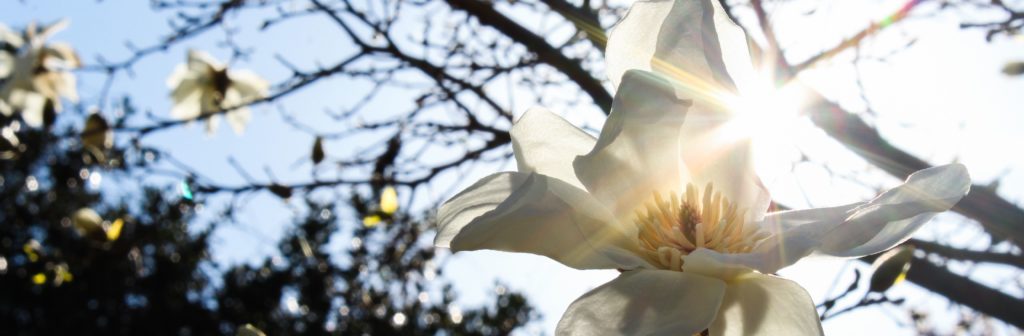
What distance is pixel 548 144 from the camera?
0.90m

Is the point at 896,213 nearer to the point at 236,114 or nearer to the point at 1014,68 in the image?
the point at 1014,68

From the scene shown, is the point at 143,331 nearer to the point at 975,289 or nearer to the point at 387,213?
the point at 387,213

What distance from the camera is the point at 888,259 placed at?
3.88 ft

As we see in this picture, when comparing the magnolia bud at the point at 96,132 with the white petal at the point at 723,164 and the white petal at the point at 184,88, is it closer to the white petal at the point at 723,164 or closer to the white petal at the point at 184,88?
the white petal at the point at 184,88

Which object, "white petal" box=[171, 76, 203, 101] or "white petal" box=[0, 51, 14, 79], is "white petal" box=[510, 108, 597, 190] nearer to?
"white petal" box=[171, 76, 203, 101]

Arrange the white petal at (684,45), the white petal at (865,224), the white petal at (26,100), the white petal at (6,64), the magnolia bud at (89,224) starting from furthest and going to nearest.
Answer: the white petal at (6,64)
the white petal at (26,100)
the magnolia bud at (89,224)
the white petal at (684,45)
the white petal at (865,224)

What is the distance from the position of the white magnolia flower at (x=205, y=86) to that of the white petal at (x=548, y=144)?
8.72 feet

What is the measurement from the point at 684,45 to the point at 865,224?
275 mm

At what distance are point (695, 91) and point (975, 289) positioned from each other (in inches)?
50.6

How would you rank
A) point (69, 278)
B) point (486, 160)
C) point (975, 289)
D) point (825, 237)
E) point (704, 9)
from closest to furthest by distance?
point (825, 237), point (704, 9), point (975, 289), point (69, 278), point (486, 160)

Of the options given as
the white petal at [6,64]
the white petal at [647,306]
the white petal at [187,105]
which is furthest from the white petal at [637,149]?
the white petal at [6,64]

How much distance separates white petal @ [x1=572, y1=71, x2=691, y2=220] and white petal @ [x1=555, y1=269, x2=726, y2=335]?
4.6 inches

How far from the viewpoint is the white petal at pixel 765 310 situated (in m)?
0.74

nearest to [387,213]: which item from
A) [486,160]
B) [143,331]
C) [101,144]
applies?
[486,160]
